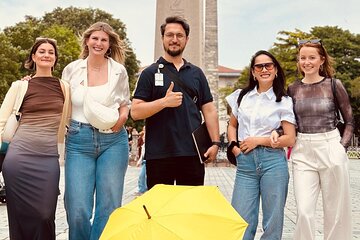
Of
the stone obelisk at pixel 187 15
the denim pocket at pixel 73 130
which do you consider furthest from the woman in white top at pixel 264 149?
the stone obelisk at pixel 187 15

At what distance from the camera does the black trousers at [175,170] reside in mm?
4684

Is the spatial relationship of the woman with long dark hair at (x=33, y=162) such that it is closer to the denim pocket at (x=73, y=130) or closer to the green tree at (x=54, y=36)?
the denim pocket at (x=73, y=130)

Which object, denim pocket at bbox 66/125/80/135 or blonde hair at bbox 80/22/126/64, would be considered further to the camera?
blonde hair at bbox 80/22/126/64

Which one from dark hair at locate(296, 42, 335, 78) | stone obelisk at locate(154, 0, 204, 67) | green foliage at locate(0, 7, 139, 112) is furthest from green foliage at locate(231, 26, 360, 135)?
dark hair at locate(296, 42, 335, 78)

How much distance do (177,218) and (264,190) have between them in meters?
1.74

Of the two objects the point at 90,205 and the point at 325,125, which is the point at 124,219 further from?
the point at 325,125

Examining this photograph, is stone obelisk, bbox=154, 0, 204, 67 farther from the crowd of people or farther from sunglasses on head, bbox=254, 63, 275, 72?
sunglasses on head, bbox=254, 63, 275, 72

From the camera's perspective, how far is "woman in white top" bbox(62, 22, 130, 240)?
4.66 m

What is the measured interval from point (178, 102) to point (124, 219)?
5.17 ft

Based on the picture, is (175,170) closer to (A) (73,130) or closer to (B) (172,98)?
(B) (172,98)

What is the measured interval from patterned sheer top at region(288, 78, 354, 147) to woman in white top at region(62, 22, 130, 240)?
1391 mm

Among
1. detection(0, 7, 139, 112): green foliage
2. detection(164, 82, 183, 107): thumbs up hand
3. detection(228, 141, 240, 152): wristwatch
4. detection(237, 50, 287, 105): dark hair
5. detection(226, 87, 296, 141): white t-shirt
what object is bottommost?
detection(228, 141, 240, 152): wristwatch

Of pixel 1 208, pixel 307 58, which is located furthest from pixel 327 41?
pixel 307 58

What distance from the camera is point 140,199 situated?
10.3 feet
